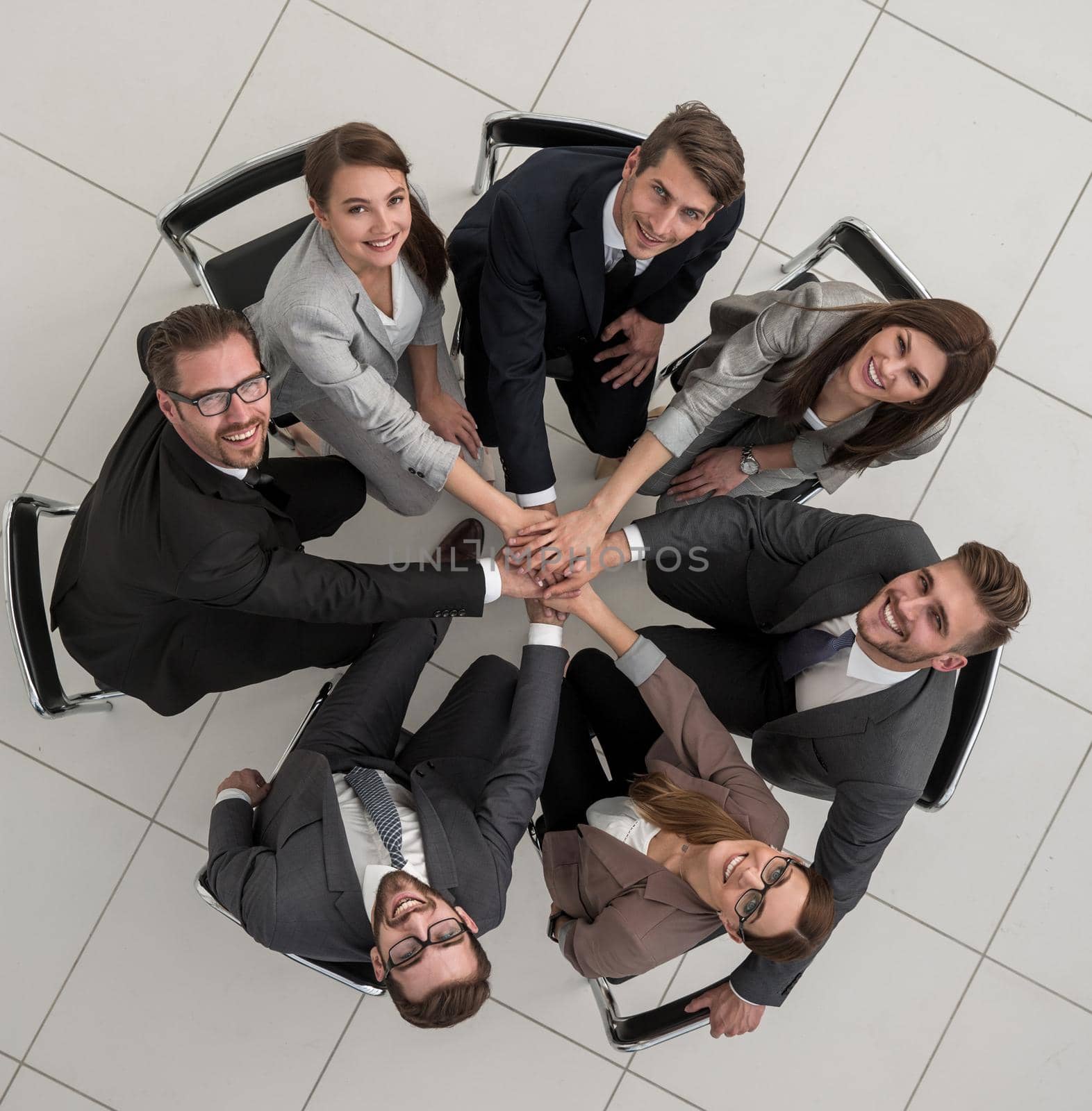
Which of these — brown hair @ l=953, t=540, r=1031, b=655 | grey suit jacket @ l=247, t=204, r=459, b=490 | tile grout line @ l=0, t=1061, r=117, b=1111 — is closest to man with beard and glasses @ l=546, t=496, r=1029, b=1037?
brown hair @ l=953, t=540, r=1031, b=655

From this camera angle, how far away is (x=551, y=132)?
6.77 ft

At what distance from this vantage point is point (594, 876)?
1887 millimetres

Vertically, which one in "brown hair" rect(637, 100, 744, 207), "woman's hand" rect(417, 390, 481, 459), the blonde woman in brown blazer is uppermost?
"brown hair" rect(637, 100, 744, 207)

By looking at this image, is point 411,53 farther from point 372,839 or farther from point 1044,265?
point 372,839

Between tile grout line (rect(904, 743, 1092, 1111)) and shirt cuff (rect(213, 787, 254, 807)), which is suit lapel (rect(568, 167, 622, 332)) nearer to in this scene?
shirt cuff (rect(213, 787, 254, 807))

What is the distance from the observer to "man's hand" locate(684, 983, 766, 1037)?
Result: 202 cm

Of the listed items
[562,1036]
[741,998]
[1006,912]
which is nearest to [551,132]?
[741,998]

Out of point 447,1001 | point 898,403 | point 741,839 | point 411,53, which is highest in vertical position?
point 411,53

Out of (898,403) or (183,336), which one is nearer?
(183,336)

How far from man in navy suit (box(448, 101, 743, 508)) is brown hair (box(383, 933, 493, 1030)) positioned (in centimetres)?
112

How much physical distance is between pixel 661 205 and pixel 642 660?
1.00 m

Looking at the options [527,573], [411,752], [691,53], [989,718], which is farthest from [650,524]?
[691,53]

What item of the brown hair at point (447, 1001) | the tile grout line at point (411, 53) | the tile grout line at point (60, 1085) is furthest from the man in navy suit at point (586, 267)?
the tile grout line at point (60, 1085)

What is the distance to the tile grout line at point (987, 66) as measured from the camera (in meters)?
2.80
